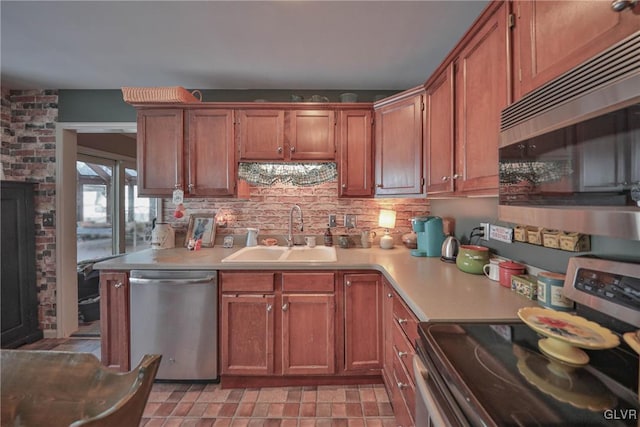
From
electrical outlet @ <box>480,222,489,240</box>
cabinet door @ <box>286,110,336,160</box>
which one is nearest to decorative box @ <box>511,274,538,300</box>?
electrical outlet @ <box>480,222,489,240</box>

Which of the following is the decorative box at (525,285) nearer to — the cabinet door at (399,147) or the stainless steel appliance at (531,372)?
the stainless steel appliance at (531,372)

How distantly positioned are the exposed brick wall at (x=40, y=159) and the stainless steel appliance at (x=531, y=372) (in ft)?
A: 11.7

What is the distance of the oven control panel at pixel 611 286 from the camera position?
75 centimetres

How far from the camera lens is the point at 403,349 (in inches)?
54.3

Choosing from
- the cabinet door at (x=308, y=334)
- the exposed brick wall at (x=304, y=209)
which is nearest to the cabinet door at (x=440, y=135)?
the exposed brick wall at (x=304, y=209)

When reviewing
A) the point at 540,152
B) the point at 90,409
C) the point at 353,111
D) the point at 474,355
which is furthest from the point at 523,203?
the point at 353,111

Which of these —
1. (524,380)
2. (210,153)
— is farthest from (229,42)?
(524,380)

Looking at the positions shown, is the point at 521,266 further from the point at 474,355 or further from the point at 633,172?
the point at 633,172

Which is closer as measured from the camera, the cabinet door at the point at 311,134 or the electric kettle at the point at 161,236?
the cabinet door at the point at 311,134

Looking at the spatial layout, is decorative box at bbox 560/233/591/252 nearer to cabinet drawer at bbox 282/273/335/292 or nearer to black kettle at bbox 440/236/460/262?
black kettle at bbox 440/236/460/262

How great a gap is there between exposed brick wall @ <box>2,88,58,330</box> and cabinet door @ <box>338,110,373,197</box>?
9.51 ft

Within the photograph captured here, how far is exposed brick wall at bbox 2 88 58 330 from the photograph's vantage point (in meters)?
2.64

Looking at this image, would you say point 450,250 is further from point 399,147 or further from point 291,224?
point 291,224

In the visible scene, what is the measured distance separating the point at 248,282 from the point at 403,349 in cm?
112
